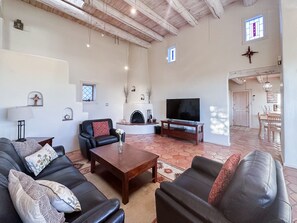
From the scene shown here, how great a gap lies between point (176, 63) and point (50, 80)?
419 centimetres

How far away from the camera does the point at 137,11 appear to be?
13.5 ft

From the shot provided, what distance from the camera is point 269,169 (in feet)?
3.39

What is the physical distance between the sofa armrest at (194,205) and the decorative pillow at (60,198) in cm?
75

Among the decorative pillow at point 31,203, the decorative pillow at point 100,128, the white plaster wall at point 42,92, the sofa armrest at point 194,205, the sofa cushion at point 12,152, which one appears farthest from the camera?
the decorative pillow at point 100,128

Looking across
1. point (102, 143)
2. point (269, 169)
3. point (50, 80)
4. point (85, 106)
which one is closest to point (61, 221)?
point (269, 169)

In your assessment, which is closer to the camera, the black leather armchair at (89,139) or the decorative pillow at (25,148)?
the decorative pillow at (25,148)

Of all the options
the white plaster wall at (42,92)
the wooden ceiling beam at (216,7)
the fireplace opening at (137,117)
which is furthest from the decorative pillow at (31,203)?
the fireplace opening at (137,117)

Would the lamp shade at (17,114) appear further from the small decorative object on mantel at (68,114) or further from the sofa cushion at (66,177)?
the sofa cushion at (66,177)

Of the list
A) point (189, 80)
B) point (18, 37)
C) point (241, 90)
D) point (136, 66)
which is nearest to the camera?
point (18, 37)

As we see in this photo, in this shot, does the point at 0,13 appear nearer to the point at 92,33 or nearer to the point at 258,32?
the point at 92,33

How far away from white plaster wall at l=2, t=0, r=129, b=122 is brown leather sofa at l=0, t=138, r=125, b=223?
351 centimetres

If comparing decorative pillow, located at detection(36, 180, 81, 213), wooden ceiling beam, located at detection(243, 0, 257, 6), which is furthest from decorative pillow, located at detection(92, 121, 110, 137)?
wooden ceiling beam, located at detection(243, 0, 257, 6)

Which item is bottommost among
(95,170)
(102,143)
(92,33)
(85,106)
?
(95,170)

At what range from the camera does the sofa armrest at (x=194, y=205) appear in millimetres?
932
